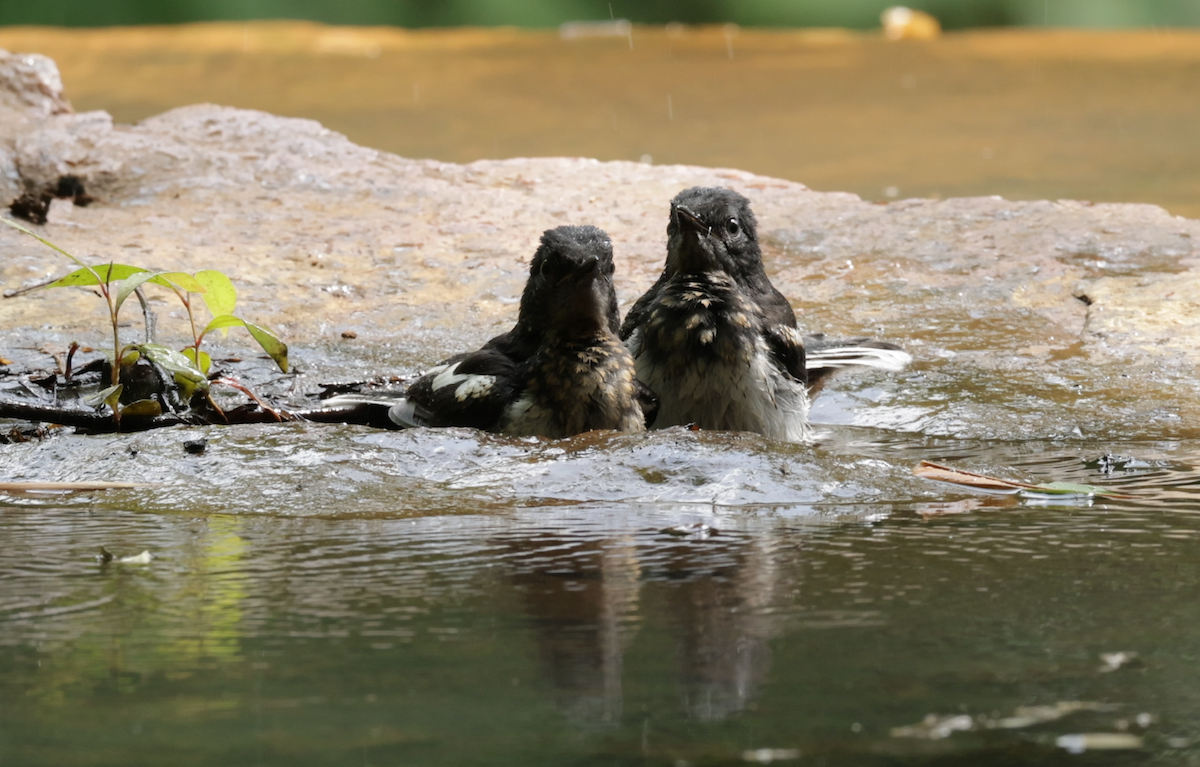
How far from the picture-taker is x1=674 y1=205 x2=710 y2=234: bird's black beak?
4.41 meters

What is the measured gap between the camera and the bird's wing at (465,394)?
4.00m

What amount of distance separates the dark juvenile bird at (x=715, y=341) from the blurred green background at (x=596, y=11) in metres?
12.1

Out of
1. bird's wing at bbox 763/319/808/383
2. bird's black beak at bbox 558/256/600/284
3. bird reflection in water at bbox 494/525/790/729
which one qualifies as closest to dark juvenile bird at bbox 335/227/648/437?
bird's black beak at bbox 558/256/600/284

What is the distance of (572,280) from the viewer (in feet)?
13.3

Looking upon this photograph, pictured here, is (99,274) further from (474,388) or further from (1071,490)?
(1071,490)

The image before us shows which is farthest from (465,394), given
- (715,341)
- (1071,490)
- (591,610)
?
(591,610)

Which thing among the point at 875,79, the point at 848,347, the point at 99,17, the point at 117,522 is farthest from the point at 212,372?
the point at 99,17

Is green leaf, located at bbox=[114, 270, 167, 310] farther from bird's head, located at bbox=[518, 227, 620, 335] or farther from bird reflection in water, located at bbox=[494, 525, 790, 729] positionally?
bird reflection in water, located at bbox=[494, 525, 790, 729]

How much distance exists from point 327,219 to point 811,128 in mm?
6695

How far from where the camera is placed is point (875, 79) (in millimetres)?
13930

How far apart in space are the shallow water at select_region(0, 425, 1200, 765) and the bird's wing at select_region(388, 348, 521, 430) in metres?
0.47

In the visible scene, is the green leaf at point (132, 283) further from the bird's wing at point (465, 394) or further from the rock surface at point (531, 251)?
the rock surface at point (531, 251)

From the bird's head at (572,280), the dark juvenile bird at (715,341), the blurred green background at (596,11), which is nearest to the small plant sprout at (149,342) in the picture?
the bird's head at (572,280)

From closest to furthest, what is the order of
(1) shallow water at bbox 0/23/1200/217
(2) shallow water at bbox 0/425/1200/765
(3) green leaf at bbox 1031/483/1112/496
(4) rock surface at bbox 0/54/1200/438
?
(2) shallow water at bbox 0/425/1200/765
(3) green leaf at bbox 1031/483/1112/496
(4) rock surface at bbox 0/54/1200/438
(1) shallow water at bbox 0/23/1200/217
